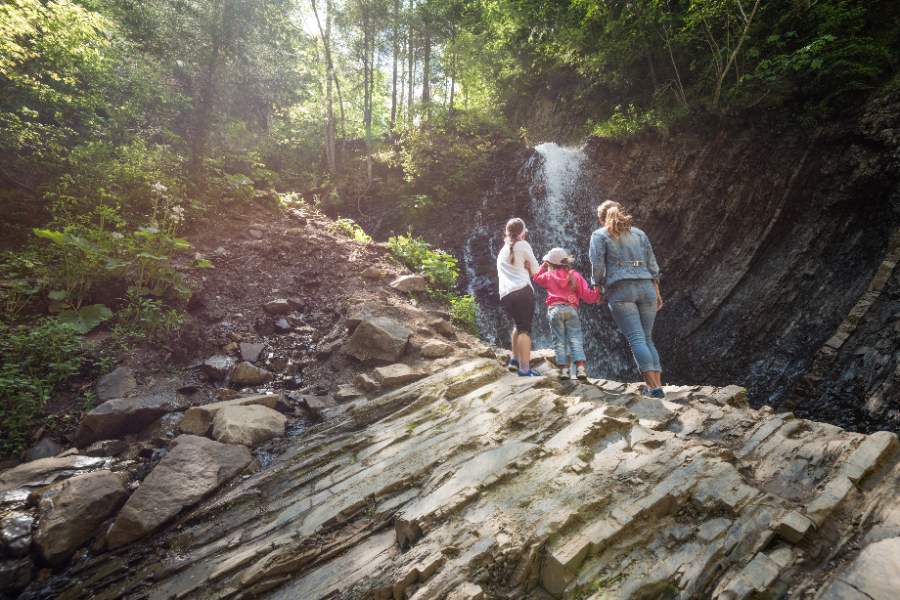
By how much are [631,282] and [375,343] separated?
13.7ft

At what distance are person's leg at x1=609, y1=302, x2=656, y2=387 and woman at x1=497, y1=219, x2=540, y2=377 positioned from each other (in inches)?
53.4

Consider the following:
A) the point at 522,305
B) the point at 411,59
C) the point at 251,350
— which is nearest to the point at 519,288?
the point at 522,305

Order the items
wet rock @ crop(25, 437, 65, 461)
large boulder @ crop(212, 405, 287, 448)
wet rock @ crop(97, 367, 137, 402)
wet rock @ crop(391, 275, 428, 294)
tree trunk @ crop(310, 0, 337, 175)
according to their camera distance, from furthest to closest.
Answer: tree trunk @ crop(310, 0, 337, 175), wet rock @ crop(391, 275, 428, 294), wet rock @ crop(97, 367, 137, 402), large boulder @ crop(212, 405, 287, 448), wet rock @ crop(25, 437, 65, 461)

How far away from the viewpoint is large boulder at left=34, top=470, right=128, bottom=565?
10.1 ft

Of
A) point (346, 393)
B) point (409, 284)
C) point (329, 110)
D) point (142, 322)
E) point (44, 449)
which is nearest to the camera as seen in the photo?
point (44, 449)

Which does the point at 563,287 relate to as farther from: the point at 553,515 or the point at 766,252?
the point at 766,252

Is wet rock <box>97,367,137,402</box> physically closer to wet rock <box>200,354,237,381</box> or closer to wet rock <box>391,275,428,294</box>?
wet rock <box>200,354,237,381</box>

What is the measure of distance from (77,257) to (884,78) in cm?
1755

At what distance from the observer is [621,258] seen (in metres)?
5.27

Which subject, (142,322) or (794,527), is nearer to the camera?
(794,527)

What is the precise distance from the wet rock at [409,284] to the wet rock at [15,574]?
6.73 m

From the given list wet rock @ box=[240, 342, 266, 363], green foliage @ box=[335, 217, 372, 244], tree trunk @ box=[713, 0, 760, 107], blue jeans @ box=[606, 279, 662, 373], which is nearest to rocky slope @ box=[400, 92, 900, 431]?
tree trunk @ box=[713, 0, 760, 107]

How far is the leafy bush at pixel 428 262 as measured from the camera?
9.75 meters

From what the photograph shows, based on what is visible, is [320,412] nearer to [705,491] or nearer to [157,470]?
[157,470]
